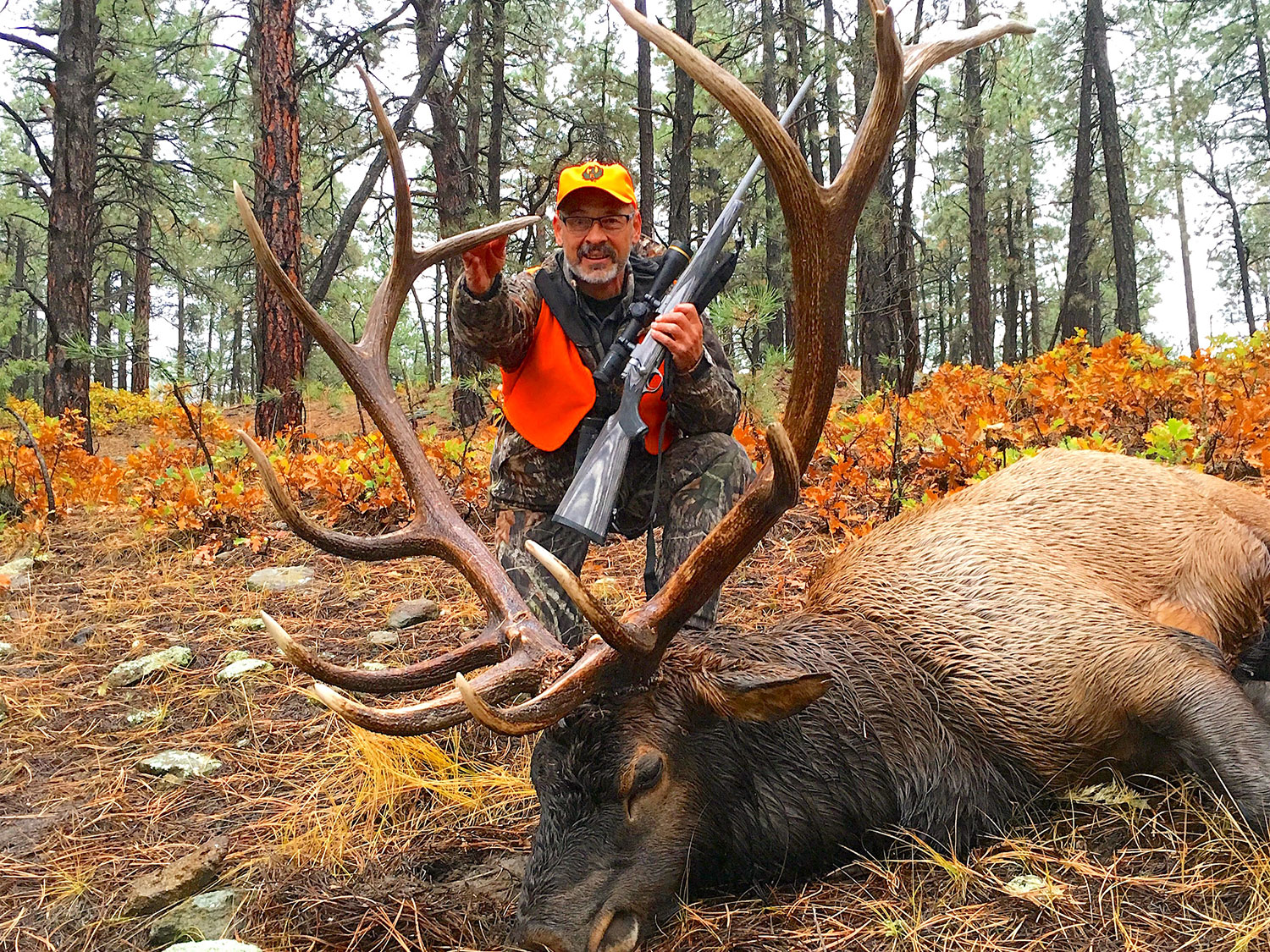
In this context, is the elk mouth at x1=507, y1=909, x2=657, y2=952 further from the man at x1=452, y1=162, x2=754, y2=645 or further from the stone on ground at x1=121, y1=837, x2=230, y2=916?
the man at x1=452, y1=162, x2=754, y2=645

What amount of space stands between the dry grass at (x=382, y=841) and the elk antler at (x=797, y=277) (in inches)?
29.6

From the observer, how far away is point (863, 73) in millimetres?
11070

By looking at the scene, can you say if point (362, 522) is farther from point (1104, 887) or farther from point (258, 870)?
point (1104, 887)

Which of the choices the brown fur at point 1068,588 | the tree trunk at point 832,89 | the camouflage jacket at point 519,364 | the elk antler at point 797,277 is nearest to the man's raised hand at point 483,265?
the camouflage jacket at point 519,364

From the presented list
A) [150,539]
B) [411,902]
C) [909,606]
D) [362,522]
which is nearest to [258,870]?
[411,902]

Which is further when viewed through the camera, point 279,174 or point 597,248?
point 279,174

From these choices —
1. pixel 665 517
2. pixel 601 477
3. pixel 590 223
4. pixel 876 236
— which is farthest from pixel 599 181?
pixel 876 236

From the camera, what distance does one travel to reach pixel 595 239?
3.53 metres

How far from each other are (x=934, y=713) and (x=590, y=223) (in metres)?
2.27

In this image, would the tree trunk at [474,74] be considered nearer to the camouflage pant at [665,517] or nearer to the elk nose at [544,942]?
the camouflage pant at [665,517]

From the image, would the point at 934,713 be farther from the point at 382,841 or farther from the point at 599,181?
the point at 599,181

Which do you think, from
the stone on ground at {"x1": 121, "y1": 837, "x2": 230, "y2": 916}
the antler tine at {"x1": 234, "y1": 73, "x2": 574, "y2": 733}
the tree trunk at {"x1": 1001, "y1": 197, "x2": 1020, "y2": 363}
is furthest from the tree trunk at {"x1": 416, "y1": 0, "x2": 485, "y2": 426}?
the tree trunk at {"x1": 1001, "y1": 197, "x2": 1020, "y2": 363}

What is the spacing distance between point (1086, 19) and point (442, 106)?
10.9m

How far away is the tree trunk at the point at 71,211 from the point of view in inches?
405
